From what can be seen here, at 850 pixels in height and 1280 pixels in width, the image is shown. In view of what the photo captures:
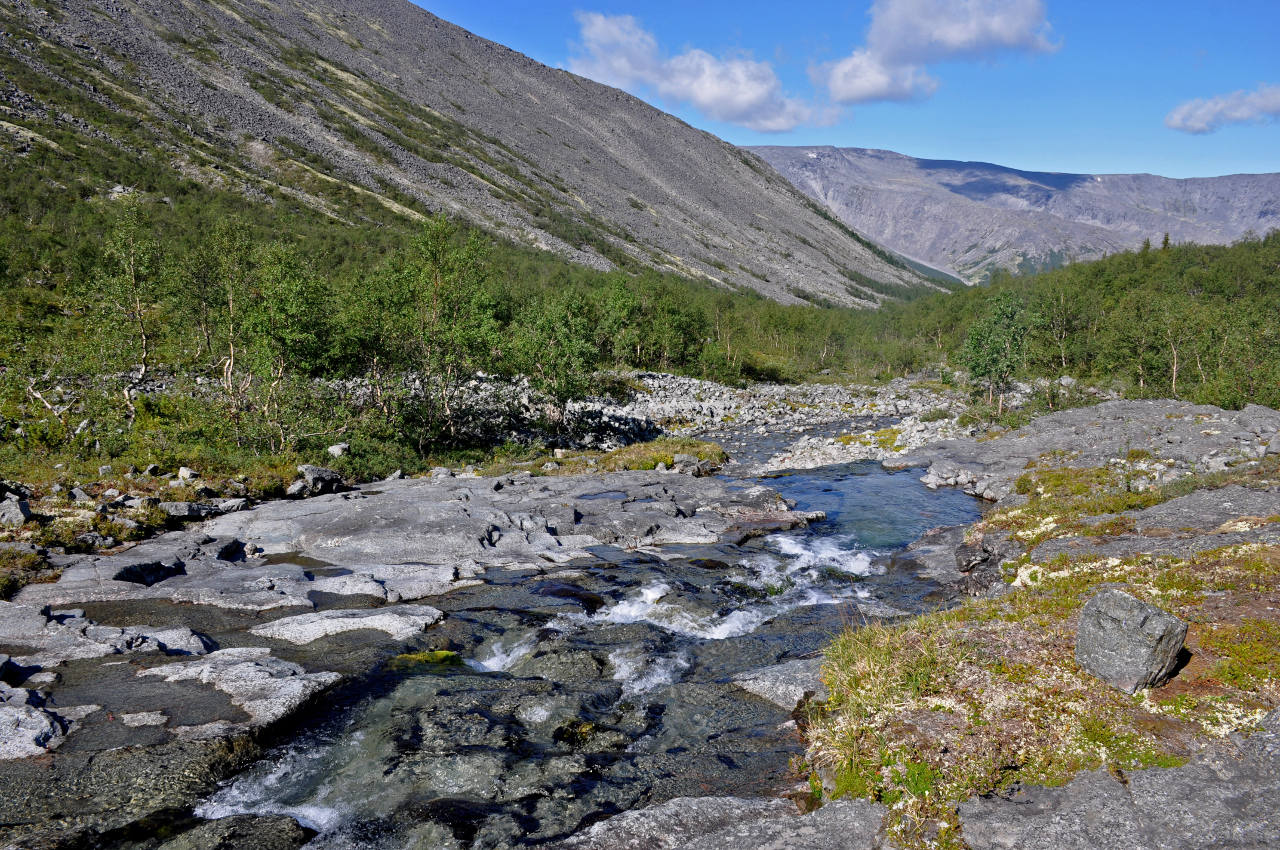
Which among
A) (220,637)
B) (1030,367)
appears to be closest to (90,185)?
(220,637)

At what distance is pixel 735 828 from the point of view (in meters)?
8.59

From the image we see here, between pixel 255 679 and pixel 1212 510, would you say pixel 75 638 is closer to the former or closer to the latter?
pixel 255 679

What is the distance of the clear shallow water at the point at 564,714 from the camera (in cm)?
951

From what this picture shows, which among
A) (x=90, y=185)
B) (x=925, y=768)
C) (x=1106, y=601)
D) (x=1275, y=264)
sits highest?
(x=1275, y=264)

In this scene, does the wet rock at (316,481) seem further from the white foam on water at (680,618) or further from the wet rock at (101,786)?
the wet rock at (101,786)

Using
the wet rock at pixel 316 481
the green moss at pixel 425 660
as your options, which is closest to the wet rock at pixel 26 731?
the green moss at pixel 425 660

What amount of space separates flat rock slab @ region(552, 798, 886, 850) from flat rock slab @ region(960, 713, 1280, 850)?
53.1 inches

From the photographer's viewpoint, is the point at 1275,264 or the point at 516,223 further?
the point at 516,223

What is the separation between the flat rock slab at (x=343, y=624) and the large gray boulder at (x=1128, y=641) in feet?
47.0

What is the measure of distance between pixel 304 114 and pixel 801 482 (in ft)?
669

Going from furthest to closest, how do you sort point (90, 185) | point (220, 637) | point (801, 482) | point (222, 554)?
point (90, 185)
point (801, 482)
point (222, 554)
point (220, 637)

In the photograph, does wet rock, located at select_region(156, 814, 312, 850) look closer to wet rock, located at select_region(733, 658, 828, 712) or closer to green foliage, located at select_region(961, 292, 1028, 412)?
wet rock, located at select_region(733, 658, 828, 712)

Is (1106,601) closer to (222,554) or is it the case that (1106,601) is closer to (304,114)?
(222,554)

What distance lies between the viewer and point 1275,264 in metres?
125
